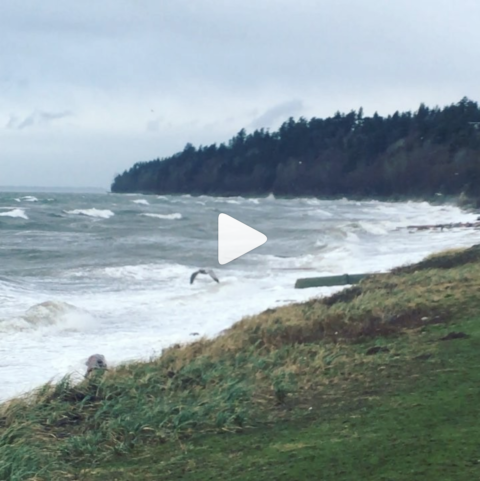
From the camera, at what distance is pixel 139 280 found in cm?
2117

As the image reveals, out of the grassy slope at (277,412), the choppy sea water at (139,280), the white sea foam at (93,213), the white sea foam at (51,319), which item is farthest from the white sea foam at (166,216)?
the grassy slope at (277,412)

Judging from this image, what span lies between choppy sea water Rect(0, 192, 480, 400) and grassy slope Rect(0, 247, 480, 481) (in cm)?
152

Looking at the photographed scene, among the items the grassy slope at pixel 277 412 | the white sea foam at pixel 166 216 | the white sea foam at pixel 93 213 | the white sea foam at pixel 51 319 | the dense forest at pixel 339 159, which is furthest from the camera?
the dense forest at pixel 339 159

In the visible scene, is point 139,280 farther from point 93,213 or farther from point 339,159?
point 339,159

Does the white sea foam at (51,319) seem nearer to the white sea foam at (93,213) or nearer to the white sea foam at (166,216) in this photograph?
the white sea foam at (166,216)

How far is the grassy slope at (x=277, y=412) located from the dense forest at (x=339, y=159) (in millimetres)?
77527

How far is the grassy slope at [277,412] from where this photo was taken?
519 centimetres

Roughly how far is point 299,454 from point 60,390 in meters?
2.93

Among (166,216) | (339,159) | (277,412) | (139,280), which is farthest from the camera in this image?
(339,159)

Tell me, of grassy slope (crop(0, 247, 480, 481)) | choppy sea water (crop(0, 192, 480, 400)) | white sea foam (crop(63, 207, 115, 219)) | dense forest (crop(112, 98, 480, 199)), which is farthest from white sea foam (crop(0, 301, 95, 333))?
dense forest (crop(112, 98, 480, 199))

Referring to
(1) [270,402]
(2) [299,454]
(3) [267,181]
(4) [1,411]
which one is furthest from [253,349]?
(3) [267,181]

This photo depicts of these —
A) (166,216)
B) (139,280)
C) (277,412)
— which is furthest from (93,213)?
(277,412)

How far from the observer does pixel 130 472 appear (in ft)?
17.7

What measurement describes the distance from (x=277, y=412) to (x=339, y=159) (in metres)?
103
